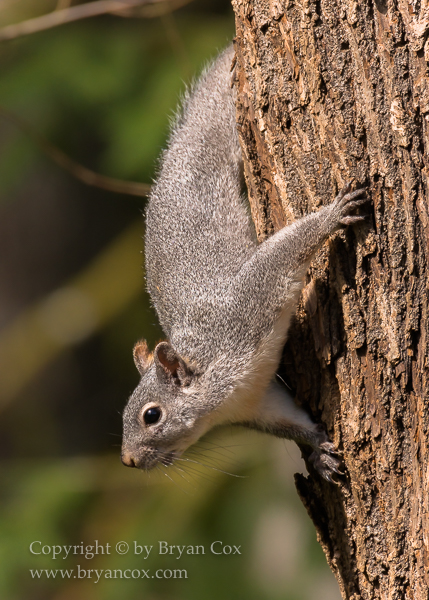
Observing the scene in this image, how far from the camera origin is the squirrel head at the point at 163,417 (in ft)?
9.41

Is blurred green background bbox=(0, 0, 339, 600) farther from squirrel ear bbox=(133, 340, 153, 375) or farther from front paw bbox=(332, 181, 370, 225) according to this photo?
front paw bbox=(332, 181, 370, 225)

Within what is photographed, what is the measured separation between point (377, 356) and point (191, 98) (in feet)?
7.08

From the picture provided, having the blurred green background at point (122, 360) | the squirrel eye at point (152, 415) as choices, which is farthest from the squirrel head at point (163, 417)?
the blurred green background at point (122, 360)

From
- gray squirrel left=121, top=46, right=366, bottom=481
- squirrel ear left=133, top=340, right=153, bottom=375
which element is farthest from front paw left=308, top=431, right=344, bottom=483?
squirrel ear left=133, top=340, right=153, bottom=375

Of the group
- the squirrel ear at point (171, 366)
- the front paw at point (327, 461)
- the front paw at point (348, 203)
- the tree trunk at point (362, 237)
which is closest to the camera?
the tree trunk at point (362, 237)

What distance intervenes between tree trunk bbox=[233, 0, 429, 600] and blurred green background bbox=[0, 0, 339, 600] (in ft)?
6.16

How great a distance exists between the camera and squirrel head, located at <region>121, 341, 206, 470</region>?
2.87 meters

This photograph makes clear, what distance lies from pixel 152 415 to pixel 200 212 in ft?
3.42

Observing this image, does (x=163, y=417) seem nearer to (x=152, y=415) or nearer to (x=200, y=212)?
(x=152, y=415)

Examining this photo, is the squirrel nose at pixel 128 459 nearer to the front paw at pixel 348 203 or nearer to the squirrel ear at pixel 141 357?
the squirrel ear at pixel 141 357

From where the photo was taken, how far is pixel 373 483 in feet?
7.79

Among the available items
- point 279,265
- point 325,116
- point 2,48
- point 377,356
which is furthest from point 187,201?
point 2,48

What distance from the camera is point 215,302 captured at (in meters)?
2.87

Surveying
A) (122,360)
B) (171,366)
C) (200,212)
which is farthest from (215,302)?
(122,360)
